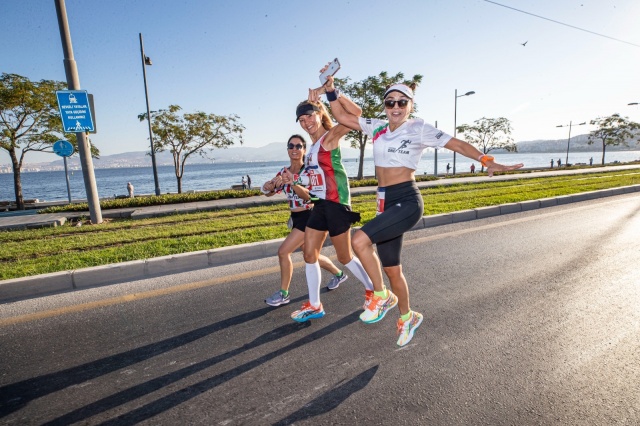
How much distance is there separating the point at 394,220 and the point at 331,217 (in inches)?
26.3

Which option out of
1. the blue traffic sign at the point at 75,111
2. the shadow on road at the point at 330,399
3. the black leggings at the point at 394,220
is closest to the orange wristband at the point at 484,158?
the black leggings at the point at 394,220

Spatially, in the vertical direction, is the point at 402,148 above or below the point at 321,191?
above

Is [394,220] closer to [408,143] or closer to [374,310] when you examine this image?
[408,143]

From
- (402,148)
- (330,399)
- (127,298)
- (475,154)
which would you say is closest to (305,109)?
(402,148)

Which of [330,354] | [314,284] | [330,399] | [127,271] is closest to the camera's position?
[330,399]

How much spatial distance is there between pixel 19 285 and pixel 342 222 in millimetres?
4242

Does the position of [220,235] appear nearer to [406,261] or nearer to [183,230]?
[183,230]

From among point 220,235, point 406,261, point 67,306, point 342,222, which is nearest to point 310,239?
point 342,222

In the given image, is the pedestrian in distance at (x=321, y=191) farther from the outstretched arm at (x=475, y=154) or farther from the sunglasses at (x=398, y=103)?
the outstretched arm at (x=475, y=154)

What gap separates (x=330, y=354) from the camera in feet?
9.05

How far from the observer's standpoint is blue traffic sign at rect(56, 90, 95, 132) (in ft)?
28.3

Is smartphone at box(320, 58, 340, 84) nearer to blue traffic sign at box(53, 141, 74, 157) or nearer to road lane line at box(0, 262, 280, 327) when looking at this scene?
road lane line at box(0, 262, 280, 327)

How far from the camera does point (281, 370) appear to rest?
257 centimetres

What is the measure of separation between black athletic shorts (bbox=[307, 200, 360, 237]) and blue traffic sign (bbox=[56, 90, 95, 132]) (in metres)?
8.45
